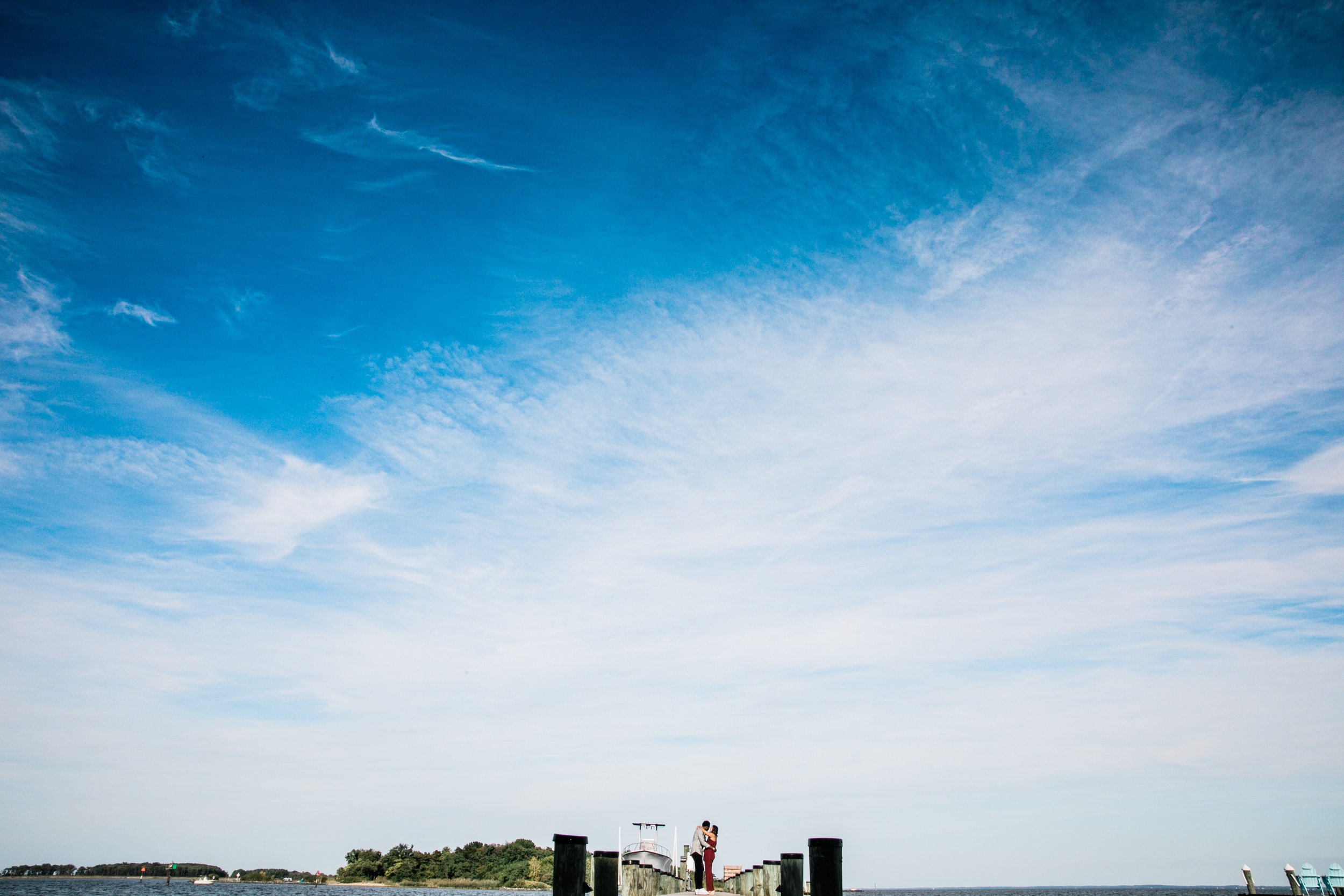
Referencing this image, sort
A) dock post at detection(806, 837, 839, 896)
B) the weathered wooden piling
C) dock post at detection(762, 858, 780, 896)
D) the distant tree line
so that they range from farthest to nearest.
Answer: the distant tree line, the weathered wooden piling, dock post at detection(762, 858, 780, 896), dock post at detection(806, 837, 839, 896)

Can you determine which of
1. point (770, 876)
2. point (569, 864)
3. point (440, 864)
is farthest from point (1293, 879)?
point (440, 864)

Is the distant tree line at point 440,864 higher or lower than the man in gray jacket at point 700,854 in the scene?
lower

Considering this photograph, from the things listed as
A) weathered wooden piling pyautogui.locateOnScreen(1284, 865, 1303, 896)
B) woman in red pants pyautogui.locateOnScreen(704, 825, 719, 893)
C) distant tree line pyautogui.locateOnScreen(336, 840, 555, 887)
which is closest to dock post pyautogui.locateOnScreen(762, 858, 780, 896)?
woman in red pants pyautogui.locateOnScreen(704, 825, 719, 893)

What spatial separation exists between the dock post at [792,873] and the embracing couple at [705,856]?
8986mm

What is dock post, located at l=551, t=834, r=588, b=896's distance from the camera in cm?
966

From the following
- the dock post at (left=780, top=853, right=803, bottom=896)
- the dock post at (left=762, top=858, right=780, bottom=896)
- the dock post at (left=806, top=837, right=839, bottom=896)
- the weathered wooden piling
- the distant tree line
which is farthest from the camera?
the distant tree line

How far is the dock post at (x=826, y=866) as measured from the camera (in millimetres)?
9602

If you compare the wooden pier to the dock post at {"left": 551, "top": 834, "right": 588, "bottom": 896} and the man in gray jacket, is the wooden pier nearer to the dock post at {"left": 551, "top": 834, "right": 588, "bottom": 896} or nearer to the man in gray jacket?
the dock post at {"left": 551, "top": 834, "right": 588, "bottom": 896}

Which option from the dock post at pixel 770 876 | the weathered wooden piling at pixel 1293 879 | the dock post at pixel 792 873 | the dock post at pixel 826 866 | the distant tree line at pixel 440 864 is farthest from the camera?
the distant tree line at pixel 440 864

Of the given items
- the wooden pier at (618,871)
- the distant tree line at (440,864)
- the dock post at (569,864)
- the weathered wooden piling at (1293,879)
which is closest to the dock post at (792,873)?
the wooden pier at (618,871)

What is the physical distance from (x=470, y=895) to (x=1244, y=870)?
93.7 meters

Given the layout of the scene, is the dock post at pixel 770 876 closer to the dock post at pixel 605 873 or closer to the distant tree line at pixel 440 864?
the dock post at pixel 605 873

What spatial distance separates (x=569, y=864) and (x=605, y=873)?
2.14m

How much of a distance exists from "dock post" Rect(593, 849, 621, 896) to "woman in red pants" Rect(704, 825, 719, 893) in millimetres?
8897
